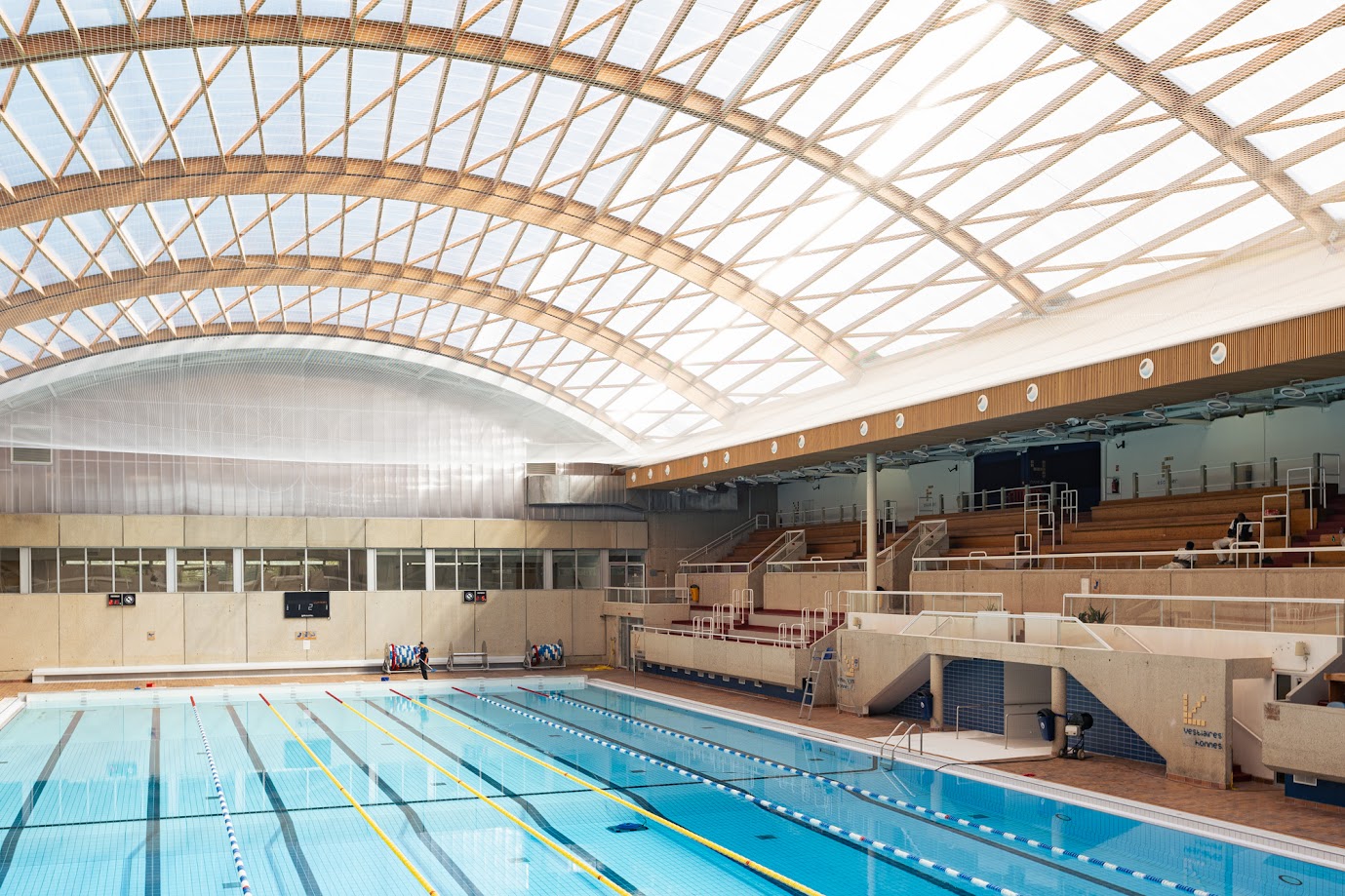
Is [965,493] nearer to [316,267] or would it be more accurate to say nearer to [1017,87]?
[1017,87]

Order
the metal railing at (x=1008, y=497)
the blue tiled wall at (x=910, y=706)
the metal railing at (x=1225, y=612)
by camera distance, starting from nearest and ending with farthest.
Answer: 1. the metal railing at (x=1225, y=612)
2. the blue tiled wall at (x=910, y=706)
3. the metal railing at (x=1008, y=497)

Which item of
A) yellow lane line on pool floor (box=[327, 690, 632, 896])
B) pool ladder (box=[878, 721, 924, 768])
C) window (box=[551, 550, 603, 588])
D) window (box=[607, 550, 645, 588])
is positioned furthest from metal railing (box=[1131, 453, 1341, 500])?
window (box=[551, 550, 603, 588])

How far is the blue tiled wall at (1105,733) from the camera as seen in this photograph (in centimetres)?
1750

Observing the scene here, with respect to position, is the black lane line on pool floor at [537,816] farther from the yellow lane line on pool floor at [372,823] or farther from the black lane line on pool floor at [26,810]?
the black lane line on pool floor at [26,810]

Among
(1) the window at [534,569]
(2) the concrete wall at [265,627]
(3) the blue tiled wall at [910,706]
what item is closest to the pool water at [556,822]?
(3) the blue tiled wall at [910,706]

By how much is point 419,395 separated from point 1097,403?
22.4 meters

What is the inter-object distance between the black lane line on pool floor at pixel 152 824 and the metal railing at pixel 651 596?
16.5 metres

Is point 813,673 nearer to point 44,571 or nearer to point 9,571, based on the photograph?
point 44,571

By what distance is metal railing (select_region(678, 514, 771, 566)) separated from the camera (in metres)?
38.8

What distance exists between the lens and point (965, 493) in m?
32.0

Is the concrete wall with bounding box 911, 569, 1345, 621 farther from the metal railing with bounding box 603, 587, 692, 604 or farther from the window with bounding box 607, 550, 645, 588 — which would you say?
the window with bounding box 607, 550, 645, 588

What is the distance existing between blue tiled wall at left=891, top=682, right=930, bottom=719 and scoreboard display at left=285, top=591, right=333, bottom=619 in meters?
18.5

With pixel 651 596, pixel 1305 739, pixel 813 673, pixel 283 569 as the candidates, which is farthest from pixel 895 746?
pixel 283 569

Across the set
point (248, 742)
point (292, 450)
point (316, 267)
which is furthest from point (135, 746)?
point (292, 450)
